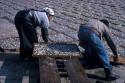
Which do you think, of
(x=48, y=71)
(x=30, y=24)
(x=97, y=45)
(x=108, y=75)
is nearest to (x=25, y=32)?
(x=30, y=24)

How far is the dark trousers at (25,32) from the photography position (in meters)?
7.57

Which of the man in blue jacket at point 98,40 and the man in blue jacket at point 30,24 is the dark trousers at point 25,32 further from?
the man in blue jacket at point 98,40

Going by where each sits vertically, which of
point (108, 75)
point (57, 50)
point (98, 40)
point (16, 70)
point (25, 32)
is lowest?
point (16, 70)

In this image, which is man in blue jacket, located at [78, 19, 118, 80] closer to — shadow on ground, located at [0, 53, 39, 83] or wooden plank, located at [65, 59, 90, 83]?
wooden plank, located at [65, 59, 90, 83]

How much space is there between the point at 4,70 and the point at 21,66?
1.53 ft

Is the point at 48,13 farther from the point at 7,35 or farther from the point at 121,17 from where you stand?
the point at 121,17

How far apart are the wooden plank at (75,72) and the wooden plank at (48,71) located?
0.91ft

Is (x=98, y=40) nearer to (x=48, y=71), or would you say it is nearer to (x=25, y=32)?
(x=48, y=71)

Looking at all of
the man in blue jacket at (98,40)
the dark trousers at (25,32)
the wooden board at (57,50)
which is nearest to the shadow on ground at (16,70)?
the dark trousers at (25,32)

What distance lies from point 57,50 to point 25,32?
88 centimetres

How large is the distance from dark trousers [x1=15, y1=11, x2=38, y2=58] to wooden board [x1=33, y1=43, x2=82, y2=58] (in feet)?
0.66

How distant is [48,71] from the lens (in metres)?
6.40

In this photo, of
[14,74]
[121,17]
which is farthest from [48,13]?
[121,17]

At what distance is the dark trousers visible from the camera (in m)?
7.57
